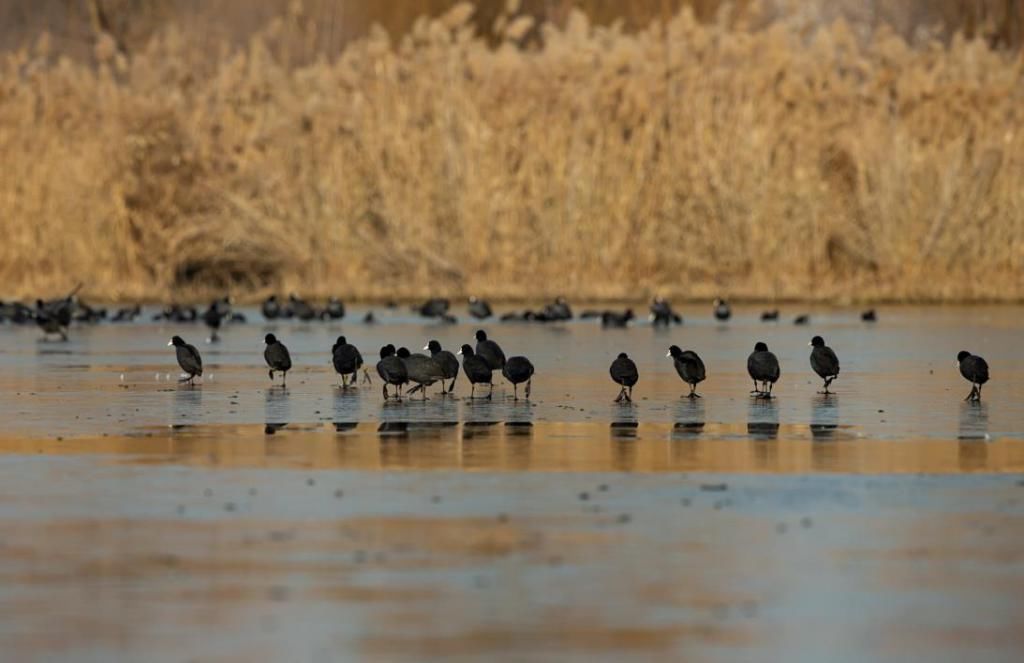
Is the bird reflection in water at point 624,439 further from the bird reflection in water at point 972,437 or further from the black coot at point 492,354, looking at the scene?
the black coot at point 492,354

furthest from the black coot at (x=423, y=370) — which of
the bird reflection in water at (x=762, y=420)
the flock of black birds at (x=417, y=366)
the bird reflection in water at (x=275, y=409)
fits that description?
the bird reflection in water at (x=762, y=420)

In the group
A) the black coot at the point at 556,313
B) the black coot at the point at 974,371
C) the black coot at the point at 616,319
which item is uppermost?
the black coot at the point at 556,313

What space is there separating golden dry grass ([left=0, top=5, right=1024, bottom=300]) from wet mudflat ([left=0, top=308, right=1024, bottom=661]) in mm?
15001

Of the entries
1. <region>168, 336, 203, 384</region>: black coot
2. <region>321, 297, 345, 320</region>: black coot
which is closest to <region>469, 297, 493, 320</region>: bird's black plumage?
<region>321, 297, 345, 320</region>: black coot

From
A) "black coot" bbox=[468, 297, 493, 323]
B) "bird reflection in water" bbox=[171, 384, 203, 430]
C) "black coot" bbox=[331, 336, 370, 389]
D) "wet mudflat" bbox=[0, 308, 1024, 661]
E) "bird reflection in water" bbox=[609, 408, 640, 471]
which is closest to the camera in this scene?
"wet mudflat" bbox=[0, 308, 1024, 661]

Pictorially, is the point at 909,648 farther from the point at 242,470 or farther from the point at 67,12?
the point at 67,12

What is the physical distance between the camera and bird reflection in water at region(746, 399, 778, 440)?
577 inches

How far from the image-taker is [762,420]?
51.6 feet

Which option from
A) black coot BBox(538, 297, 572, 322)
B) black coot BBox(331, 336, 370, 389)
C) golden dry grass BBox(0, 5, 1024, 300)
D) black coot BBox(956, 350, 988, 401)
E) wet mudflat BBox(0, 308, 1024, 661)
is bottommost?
wet mudflat BBox(0, 308, 1024, 661)

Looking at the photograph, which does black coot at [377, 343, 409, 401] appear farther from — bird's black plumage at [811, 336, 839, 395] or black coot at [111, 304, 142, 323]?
black coot at [111, 304, 142, 323]

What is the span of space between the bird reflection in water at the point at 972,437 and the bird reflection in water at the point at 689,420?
1712mm

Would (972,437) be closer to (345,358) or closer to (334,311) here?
(345,358)

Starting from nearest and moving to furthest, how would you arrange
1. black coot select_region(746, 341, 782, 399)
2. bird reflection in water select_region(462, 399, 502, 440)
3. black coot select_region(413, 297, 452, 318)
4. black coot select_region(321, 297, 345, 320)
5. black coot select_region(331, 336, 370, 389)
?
bird reflection in water select_region(462, 399, 502, 440), black coot select_region(746, 341, 782, 399), black coot select_region(331, 336, 370, 389), black coot select_region(413, 297, 452, 318), black coot select_region(321, 297, 345, 320)

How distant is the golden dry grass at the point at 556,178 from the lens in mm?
33875
